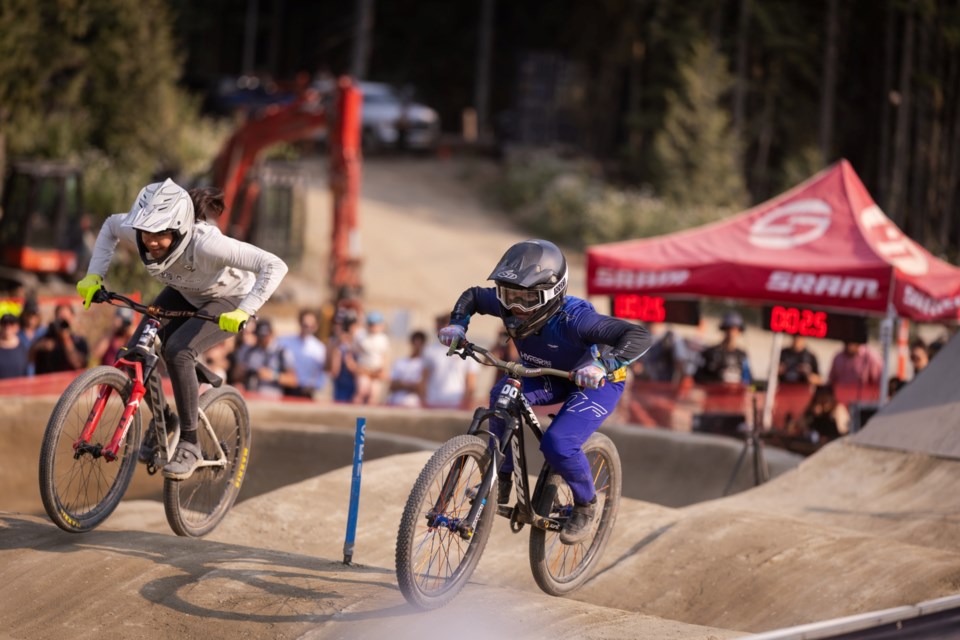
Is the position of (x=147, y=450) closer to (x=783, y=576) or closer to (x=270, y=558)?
(x=270, y=558)

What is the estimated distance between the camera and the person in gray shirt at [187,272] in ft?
22.8

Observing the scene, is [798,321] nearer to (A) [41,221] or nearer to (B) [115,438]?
(B) [115,438]

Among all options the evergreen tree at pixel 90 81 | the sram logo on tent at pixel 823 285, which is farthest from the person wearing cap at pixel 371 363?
the evergreen tree at pixel 90 81

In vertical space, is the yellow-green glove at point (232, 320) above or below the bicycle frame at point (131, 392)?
above

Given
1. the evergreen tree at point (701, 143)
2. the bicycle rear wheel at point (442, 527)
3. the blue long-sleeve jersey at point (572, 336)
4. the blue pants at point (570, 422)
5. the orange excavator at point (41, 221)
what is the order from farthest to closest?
the evergreen tree at point (701, 143) < the orange excavator at point (41, 221) < the blue pants at point (570, 422) < the blue long-sleeve jersey at point (572, 336) < the bicycle rear wheel at point (442, 527)

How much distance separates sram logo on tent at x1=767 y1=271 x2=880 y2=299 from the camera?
12617mm

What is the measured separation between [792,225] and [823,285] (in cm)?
129

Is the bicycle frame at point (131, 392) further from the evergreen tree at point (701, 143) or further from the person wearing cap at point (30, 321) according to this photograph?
the evergreen tree at point (701, 143)

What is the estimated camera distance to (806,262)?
13.2 metres

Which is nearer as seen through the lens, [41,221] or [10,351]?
[10,351]

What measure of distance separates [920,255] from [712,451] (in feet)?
9.90

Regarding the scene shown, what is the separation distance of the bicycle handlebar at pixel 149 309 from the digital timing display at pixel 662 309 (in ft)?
25.0

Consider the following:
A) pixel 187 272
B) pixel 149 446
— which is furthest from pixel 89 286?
pixel 149 446

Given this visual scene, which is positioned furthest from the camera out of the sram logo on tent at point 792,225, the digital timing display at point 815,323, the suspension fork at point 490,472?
the sram logo on tent at point 792,225
